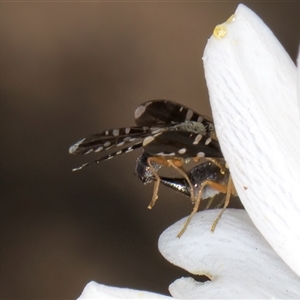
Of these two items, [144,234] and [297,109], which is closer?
[297,109]

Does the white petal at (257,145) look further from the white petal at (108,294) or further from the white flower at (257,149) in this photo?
the white petal at (108,294)

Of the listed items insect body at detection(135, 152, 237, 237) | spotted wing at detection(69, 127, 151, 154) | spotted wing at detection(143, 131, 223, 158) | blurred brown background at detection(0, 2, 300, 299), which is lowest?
blurred brown background at detection(0, 2, 300, 299)

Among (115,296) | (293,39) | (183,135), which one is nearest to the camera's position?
(115,296)

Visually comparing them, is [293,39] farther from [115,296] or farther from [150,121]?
[115,296]

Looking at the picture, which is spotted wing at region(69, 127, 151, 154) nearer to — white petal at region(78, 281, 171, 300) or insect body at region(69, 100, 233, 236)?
insect body at region(69, 100, 233, 236)

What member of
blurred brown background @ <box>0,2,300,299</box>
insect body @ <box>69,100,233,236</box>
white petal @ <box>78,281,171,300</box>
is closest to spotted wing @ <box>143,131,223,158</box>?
insect body @ <box>69,100,233,236</box>

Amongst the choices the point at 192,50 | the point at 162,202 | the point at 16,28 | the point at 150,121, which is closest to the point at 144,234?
the point at 162,202

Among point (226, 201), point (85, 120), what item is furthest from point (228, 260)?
point (85, 120)

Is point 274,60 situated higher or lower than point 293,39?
higher
